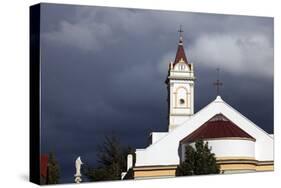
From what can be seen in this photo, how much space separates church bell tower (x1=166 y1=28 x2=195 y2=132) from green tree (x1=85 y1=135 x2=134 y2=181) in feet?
3.37

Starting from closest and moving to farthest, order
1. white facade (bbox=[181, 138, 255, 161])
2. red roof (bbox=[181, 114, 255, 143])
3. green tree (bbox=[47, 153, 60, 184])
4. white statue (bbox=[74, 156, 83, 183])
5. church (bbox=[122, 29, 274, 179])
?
green tree (bbox=[47, 153, 60, 184]) < white statue (bbox=[74, 156, 83, 183]) < church (bbox=[122, 29, 274, 179]) < red roof (bbox=[181, 114, 255, 143]) < white facade (bbox=[181, 138, 255, 161])

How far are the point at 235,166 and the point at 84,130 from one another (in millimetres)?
3073

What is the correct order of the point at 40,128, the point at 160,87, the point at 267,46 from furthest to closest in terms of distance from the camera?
1. the point at 267,46
2. the point at 160,87
3. the point at 40,128

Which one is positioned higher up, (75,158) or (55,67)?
(55,67)

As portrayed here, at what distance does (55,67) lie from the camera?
12609mm

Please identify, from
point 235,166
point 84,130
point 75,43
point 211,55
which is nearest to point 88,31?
point 75,43

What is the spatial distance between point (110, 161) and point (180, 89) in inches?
71.4

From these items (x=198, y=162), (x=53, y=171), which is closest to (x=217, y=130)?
(x=198, y=162)

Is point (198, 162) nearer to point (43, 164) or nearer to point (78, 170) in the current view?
point (78, 170)

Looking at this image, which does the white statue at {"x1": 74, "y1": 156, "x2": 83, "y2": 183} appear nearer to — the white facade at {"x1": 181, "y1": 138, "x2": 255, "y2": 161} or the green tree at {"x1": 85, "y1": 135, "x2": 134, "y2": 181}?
the green tree at {"x1": 85, "y1": 135, "x2": 134, "y2": 181}

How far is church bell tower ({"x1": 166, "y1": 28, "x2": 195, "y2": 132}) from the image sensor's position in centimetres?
1394

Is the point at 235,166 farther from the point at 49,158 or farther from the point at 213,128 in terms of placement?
the point at 49,158

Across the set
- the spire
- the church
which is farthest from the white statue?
the spire

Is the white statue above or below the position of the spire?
below
